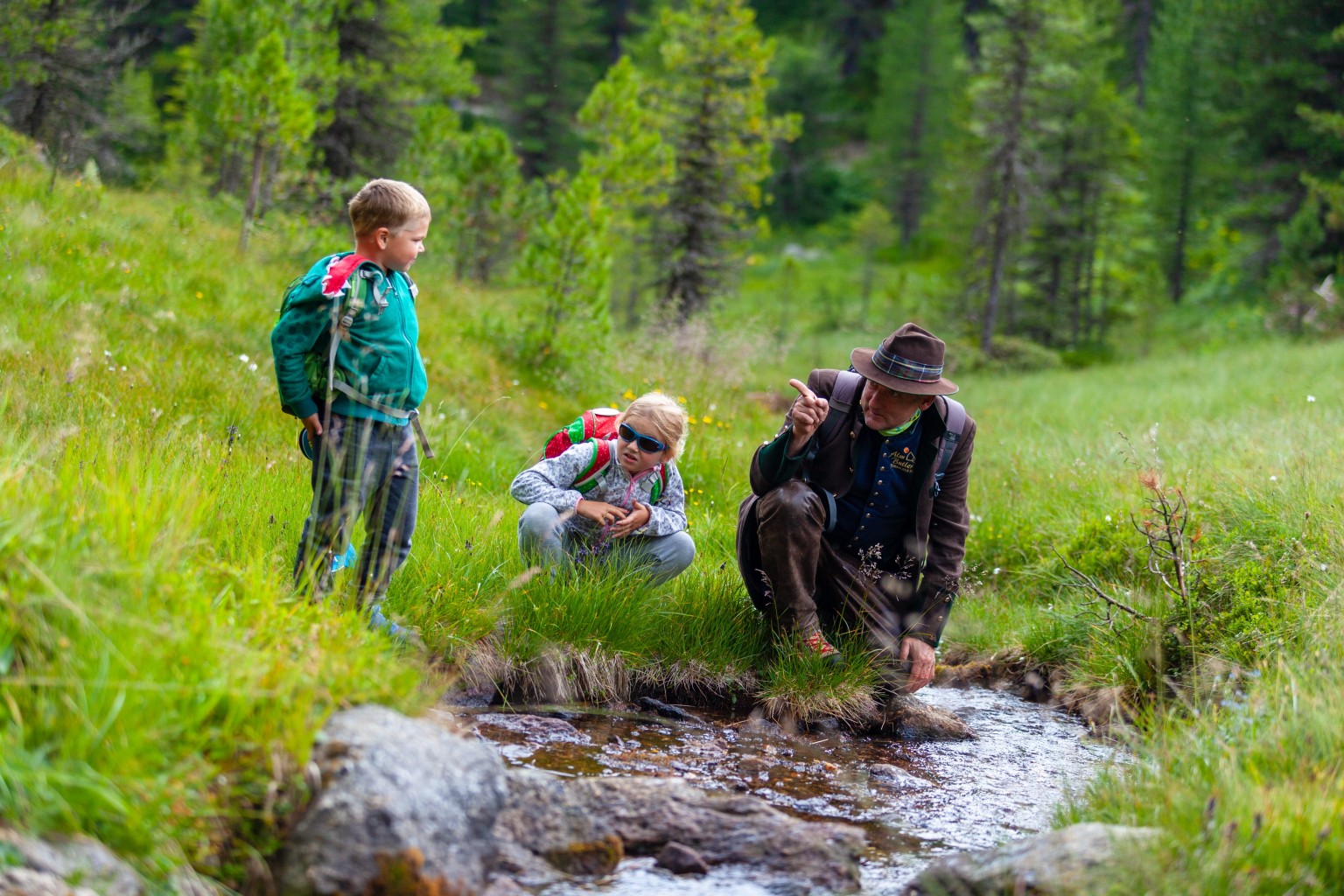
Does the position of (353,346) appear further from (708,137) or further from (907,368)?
(708,137)

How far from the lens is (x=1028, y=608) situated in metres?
6.44

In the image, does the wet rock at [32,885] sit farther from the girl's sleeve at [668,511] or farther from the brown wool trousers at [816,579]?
the brown wool trousers at [816,579]

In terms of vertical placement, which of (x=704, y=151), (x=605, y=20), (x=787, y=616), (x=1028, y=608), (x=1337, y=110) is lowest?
(x=1028, y=608)

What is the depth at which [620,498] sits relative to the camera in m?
4.90

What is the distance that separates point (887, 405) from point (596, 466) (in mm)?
1382

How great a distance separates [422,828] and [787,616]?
8.32 feet

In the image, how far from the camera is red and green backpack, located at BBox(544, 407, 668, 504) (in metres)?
4.89

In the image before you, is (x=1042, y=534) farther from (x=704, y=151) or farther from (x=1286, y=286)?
(x=1286, y=286)

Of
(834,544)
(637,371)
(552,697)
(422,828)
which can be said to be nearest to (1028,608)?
(834,544)

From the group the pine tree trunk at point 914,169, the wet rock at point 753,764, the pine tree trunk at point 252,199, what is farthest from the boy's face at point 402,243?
the pine tree trunk at point 914,169

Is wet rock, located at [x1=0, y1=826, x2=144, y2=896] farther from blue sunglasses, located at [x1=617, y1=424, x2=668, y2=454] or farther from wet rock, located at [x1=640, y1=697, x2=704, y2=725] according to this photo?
blue sunglasses, located at [x1=617, y1=424, x2=668, y2=454]

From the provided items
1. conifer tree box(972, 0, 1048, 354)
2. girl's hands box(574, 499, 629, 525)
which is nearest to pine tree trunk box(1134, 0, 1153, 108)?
conifer tree box(972, 0, 1048, 354)

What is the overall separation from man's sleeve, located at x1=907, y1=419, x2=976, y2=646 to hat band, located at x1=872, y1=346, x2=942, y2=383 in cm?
45

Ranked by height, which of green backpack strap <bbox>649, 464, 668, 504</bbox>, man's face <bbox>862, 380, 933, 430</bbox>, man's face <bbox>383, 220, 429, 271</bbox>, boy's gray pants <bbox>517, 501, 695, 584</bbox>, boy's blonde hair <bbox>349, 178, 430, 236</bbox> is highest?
boy's blonde hair <bbox>349, 178, 430, 236</bbox>
